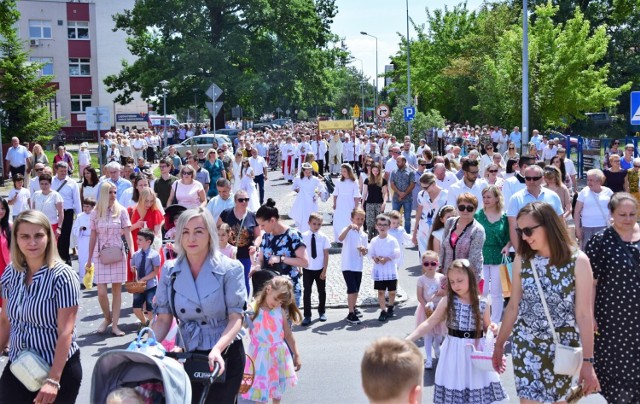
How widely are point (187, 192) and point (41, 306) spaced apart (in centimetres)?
921

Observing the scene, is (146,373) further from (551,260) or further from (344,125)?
(344,125)

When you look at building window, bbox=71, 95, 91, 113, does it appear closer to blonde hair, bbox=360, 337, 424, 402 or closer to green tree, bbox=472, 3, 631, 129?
green tree, bbox=472, 3, 631, 129

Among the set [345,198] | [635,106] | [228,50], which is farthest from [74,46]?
[635,106]

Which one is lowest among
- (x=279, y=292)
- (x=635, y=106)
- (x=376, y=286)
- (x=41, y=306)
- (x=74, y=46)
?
(x=376, y=286)

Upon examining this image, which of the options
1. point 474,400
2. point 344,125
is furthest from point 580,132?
point 474,400

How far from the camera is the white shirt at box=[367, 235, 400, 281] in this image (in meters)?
11.5

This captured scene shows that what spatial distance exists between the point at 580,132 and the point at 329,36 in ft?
64.8

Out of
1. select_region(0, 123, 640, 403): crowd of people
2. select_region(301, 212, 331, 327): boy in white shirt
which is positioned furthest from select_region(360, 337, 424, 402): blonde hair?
select_region(301, 212, 331, 327): boy in white shirt

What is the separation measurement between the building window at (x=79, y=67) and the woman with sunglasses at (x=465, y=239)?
7227cm

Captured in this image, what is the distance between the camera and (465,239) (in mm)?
9367

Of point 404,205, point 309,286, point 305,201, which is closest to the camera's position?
point 309,286

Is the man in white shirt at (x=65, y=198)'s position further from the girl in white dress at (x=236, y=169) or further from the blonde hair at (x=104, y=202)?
the girl in white dress at (x=236, y=169)

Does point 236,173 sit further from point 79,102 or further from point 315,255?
point 79,102

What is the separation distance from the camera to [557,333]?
574 cm
